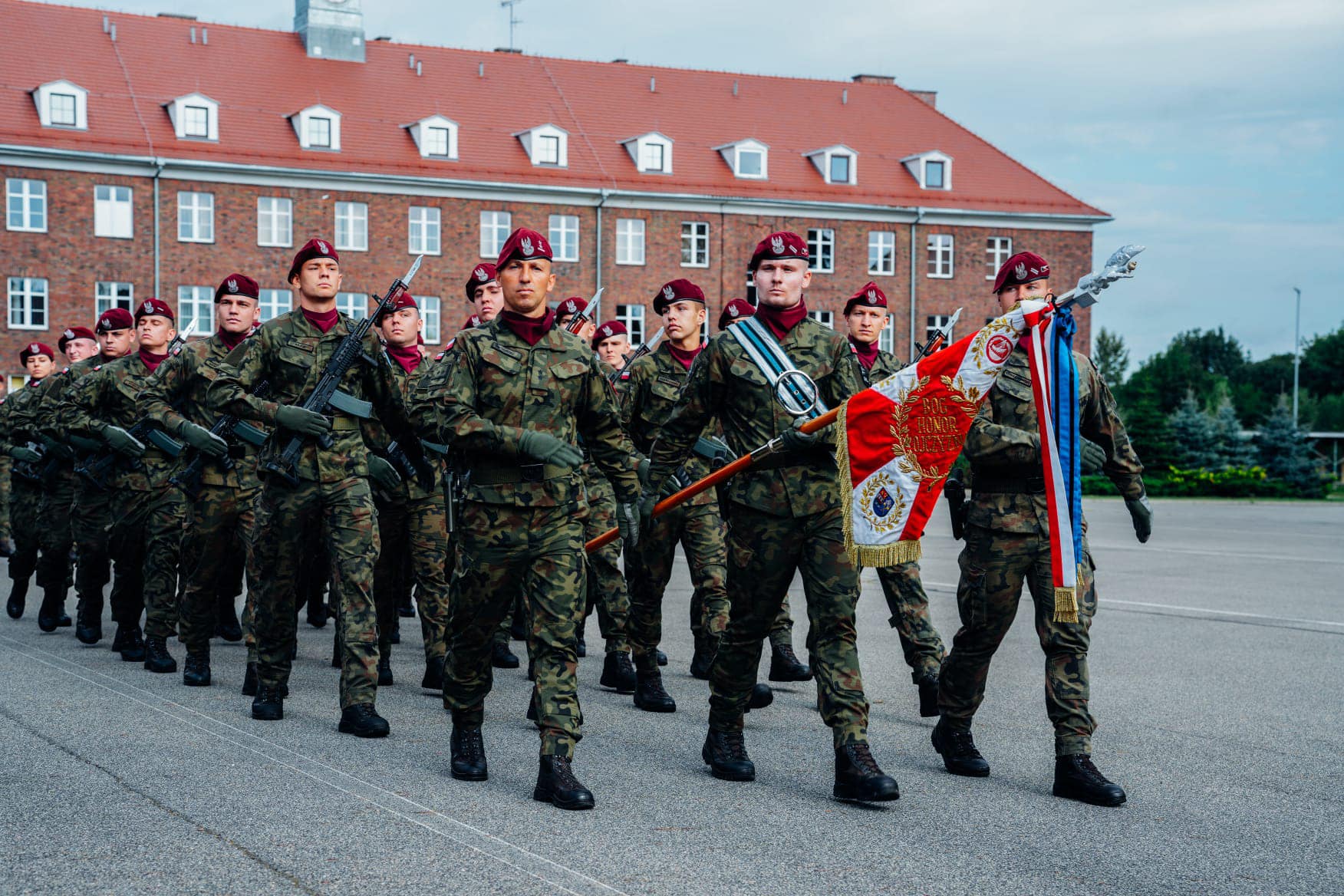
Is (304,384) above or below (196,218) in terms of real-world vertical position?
below

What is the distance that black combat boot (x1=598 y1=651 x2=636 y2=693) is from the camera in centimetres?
931

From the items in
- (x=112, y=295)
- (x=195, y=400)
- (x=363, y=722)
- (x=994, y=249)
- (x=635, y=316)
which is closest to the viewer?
(x=363, y=722)

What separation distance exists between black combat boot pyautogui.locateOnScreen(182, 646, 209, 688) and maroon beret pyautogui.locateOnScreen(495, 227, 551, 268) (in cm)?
378

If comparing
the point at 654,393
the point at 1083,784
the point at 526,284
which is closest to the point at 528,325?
the point at 526,284

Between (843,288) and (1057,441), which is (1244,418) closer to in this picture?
(843,288)

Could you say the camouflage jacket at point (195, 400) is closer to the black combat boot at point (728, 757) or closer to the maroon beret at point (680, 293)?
the maroon beret at point (680, 293)

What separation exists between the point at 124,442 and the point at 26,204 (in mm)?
38362

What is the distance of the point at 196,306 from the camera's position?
1865 inches

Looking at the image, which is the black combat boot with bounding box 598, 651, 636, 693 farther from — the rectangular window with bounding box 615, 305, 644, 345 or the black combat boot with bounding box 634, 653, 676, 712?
A: the rectangular window with bounding box 615, 305, 644, 345

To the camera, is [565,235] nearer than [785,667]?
No

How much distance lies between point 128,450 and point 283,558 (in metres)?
2.95

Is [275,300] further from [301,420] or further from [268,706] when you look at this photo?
[301,420]

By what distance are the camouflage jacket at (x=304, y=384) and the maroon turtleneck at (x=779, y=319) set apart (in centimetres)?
224

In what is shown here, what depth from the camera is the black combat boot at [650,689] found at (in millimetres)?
8570
